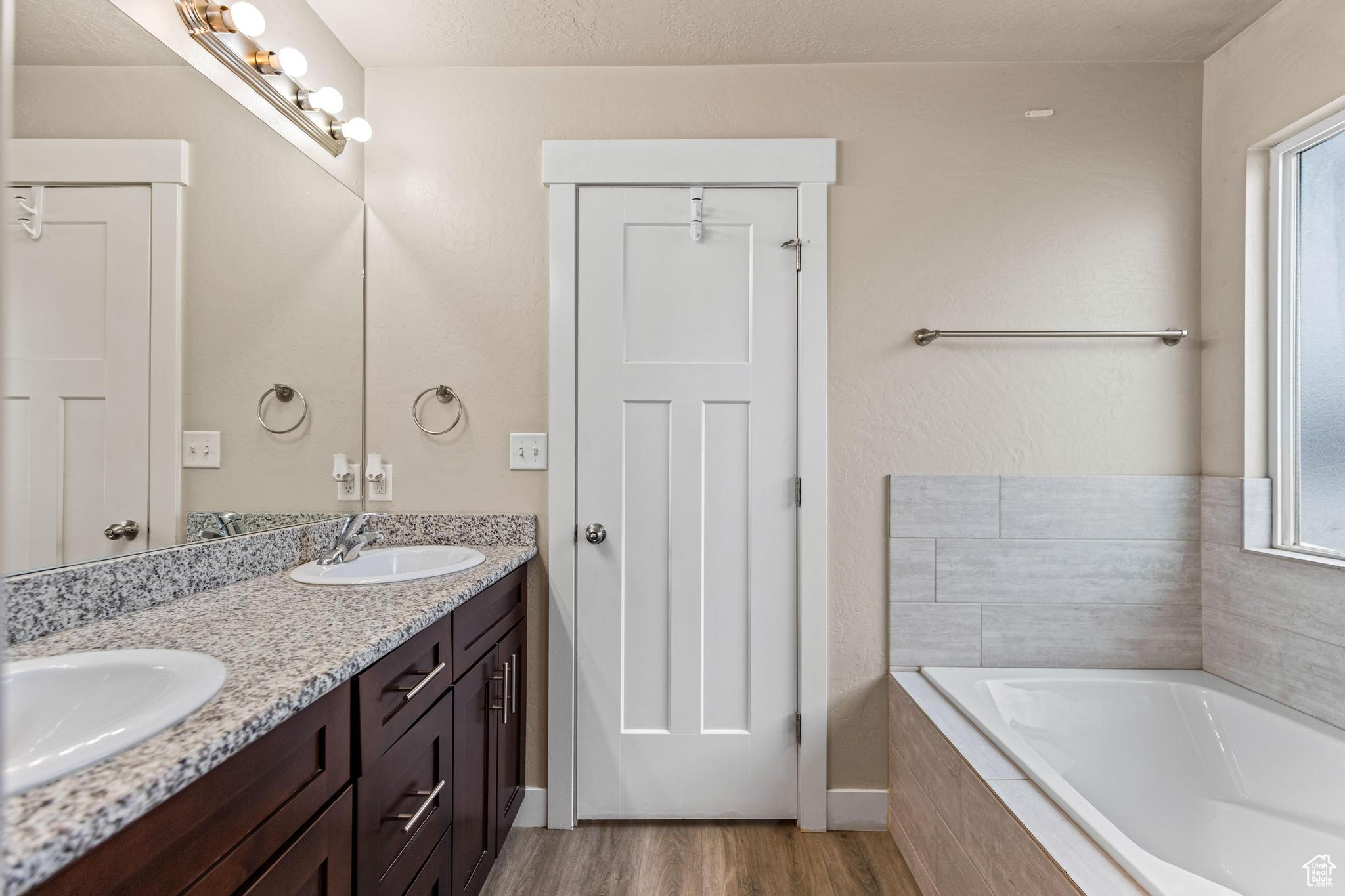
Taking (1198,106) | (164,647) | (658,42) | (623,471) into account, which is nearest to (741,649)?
(623,471)

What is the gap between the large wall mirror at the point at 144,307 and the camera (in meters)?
1.11

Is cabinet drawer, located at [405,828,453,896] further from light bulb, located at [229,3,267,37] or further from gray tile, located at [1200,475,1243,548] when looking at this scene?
gray tile, located at [1200,475,1243,548]

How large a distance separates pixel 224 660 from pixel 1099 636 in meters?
2.27

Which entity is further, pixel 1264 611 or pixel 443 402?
pixel 443 402

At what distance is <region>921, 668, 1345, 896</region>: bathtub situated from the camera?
1.53m

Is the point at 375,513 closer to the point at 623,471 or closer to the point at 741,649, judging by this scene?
the point at 623,471

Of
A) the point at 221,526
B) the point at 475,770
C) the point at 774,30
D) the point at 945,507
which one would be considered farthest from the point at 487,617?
the point at 774,30

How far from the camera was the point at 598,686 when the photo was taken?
2057 mm

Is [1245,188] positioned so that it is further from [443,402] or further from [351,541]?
[351,541]

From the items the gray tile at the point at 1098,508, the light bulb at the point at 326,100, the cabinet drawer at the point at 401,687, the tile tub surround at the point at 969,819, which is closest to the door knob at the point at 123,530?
the cabinet drawer at the point at 401,687

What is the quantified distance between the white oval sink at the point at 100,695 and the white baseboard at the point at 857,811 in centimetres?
177

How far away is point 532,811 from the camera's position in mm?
2047

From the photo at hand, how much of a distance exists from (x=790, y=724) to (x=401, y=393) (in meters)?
1.60

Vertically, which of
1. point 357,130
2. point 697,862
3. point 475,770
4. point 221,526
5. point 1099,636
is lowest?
point 697,862
